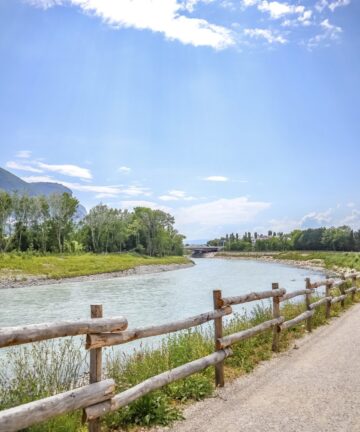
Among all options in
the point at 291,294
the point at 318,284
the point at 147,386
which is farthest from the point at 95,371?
the point at 318,284

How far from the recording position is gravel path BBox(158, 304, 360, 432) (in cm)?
549

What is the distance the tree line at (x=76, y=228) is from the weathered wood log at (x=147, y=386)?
6992cm

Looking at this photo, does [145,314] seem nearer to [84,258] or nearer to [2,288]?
[2,288]

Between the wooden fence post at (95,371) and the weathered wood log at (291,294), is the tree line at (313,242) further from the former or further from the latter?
the wooden fence post at (95,371)

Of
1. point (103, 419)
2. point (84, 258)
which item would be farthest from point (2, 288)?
point (103, 419)

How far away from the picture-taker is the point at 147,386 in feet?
18.5

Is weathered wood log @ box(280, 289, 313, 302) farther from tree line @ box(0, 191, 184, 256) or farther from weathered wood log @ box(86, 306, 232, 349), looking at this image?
tree line @ box(0, 191, 184, 256)

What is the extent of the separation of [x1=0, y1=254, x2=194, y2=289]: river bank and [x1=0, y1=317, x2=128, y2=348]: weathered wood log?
40.1 meters

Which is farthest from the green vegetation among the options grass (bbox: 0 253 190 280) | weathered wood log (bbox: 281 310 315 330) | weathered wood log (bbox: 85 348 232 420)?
weathered wood log (bbox: 85 348 232 420)

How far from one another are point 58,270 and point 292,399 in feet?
169

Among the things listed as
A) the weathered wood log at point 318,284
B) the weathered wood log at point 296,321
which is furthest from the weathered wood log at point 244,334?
the weathered wood log at point 318,284

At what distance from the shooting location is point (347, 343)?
10.2m

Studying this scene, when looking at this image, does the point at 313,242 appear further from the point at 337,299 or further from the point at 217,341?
the point at 217,341

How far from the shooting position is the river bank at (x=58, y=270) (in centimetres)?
4584
